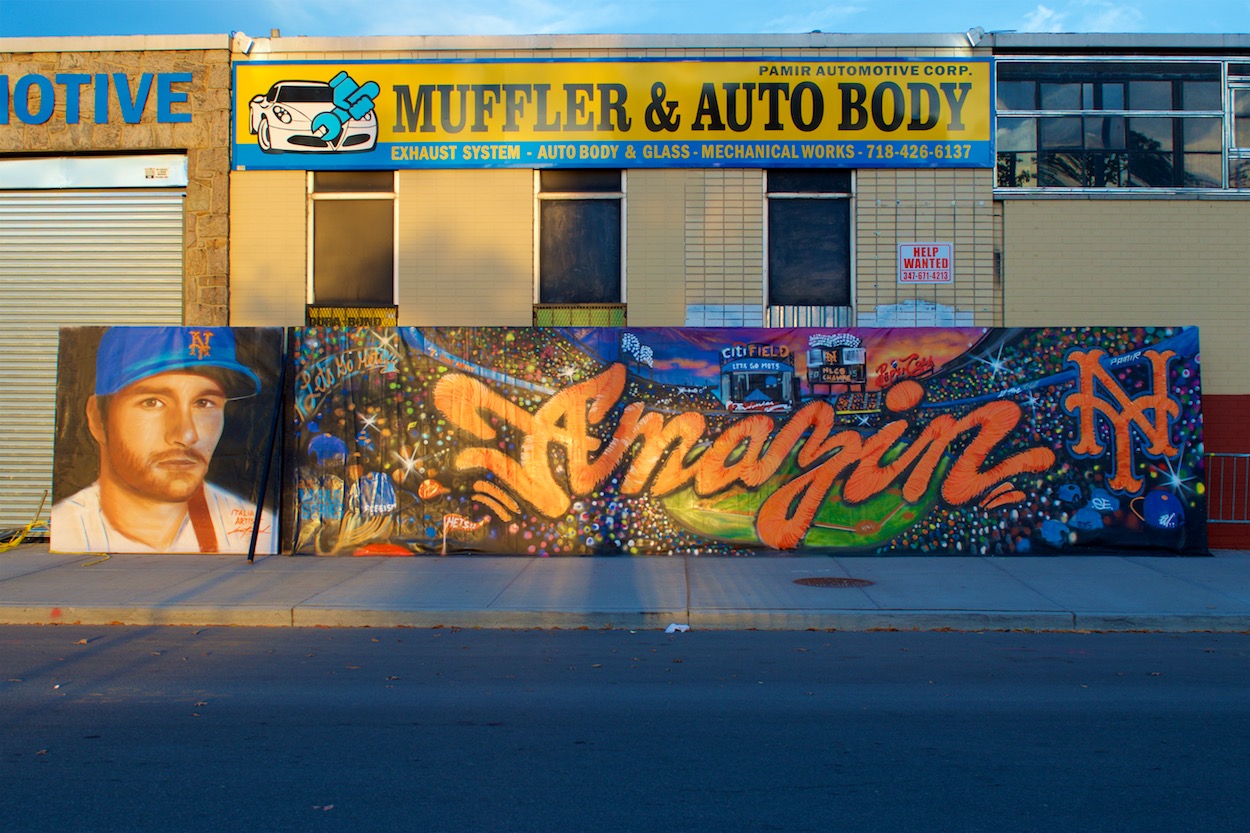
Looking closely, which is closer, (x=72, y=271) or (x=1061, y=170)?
(x=1061, y=170)

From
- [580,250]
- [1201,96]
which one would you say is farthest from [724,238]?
[1201,96]

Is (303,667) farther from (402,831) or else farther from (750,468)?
Result: (750,468)

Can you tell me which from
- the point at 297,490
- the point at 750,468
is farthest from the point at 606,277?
the point at 297,490

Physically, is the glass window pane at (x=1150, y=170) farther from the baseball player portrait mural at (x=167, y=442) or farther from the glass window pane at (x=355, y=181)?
the baseball player portrait mural at (x=167, y=442)

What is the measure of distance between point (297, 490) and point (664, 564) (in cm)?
462

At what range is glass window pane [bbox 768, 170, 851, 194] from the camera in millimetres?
14320

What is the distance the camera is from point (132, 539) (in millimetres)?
12797

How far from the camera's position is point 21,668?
7.75 metres

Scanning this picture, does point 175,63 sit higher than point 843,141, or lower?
higher

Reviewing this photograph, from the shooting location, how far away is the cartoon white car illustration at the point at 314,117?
1423 centimetres

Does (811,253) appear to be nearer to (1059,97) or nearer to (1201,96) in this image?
(1059,97)

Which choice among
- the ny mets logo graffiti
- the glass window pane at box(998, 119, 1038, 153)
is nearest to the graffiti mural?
the ny mets logo graffiti

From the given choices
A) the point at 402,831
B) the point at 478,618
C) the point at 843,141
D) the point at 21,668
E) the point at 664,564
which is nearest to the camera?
the point at 402,831

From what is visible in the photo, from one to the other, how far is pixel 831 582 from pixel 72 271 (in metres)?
11.2
